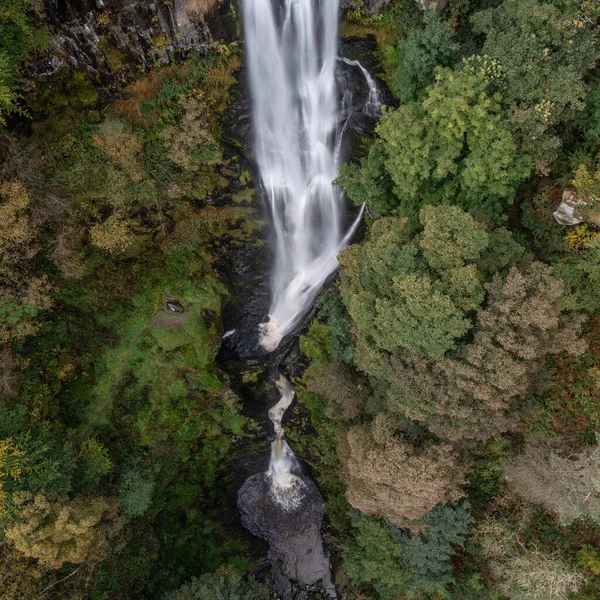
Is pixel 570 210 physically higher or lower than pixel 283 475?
higher

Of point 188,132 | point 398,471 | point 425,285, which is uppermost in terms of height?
point 188,132

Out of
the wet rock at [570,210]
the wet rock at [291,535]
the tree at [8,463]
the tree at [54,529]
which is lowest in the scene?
the wet rock at [291,535]

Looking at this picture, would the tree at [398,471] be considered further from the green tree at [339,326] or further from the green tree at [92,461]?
the green tree at [92,461]

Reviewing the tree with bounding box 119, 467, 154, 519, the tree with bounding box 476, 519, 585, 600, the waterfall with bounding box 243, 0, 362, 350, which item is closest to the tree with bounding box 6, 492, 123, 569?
the tree with bounding box 119, 467, 154, 519

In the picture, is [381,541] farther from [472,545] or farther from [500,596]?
[500,596]

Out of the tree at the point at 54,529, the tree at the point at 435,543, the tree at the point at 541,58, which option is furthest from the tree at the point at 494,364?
the tree at the point at 54,529

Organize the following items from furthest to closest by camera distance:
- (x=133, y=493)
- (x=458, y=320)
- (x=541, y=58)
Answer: (x=133, y=493) → (x=458, y=320) → (x=541, y=58)

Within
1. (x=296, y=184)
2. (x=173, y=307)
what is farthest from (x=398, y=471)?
(x=296, y=184)

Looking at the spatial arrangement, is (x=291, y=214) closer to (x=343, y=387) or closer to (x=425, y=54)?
(x=343, y=387)
